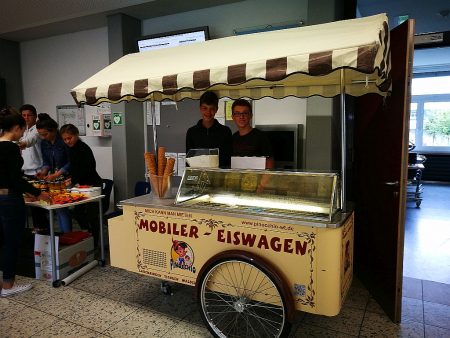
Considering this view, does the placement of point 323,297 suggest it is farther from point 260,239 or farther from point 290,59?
point 290,59

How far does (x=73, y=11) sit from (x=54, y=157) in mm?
2088

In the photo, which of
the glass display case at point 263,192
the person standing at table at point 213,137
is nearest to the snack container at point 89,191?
the person standing at table at point 213,137

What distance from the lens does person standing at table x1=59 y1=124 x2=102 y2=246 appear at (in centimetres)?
392

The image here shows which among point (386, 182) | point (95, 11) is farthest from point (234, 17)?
point (386, 182)

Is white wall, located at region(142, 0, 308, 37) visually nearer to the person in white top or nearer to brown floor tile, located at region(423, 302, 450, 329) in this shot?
the person in white top

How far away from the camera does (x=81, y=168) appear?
158 inches

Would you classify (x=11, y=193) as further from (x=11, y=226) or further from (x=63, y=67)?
(x=63, y=67)

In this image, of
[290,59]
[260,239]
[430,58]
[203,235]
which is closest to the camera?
[290,59]

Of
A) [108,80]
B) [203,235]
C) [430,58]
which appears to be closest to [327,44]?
[203,235]

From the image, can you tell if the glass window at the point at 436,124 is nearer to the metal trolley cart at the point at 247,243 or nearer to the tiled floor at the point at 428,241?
the tiled floor at the point at 428,241

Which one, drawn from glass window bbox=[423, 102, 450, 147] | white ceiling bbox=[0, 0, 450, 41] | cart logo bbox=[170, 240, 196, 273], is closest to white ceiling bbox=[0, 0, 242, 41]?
white ceiling bbox=[0, 0, 450, 41]

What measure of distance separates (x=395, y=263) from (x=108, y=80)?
259 cm

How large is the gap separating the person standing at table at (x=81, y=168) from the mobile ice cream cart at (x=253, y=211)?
1.26 meters

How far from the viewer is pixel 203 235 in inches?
89.4
